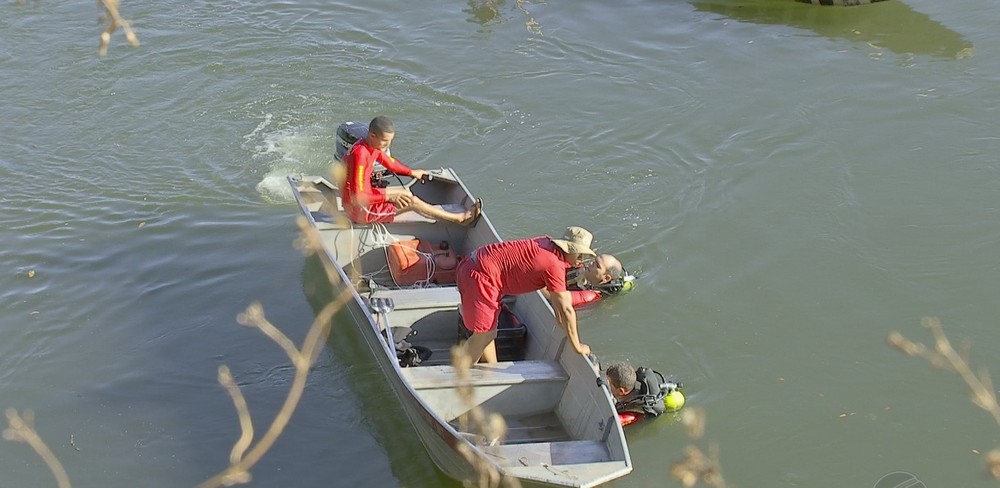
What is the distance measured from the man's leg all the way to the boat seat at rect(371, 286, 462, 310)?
3.27ft

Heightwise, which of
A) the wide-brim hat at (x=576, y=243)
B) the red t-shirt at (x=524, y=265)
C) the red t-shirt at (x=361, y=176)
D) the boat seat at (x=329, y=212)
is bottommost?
the boat seat at (x=329, y=212)

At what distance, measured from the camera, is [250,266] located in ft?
39.2

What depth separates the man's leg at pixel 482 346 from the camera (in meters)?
8.33

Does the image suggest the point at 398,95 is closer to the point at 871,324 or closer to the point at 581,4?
the point at 581,4

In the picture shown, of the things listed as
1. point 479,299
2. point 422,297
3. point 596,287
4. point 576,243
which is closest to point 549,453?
point 479,299

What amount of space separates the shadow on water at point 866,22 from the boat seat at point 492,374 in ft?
32.5

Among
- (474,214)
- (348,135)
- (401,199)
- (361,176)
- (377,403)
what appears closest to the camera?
(377,403)

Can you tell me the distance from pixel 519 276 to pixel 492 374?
847 millimetres

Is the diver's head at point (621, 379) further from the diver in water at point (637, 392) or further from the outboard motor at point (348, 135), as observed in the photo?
the outboard motor at point (348, 135)

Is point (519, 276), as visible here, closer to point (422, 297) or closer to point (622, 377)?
point (622, 377)

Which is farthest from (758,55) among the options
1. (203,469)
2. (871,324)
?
(203,469)

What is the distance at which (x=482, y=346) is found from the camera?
27.6 ft

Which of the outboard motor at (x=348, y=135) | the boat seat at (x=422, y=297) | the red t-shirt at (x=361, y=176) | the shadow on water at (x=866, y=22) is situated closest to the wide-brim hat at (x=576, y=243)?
the boat seat at (x=422, y=297)

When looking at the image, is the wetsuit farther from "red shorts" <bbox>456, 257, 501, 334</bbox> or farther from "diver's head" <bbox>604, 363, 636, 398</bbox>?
"red shorts" <bbox>456, 257, 501, 334</bbox>
